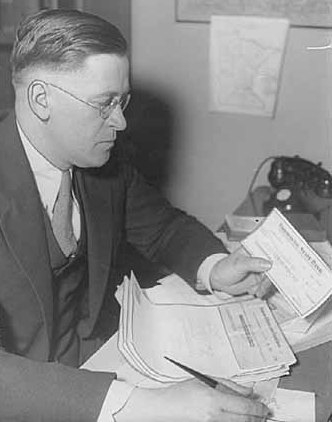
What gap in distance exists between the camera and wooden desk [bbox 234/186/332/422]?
2.60 ft

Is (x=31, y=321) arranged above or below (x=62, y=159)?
below

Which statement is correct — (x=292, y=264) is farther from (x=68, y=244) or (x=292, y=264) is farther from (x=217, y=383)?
(x=68, y=244)

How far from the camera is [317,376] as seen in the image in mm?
859

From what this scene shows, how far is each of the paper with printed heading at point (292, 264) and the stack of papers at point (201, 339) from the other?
0.19 ft

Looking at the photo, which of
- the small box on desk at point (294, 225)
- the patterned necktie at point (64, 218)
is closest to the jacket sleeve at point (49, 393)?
the patterned necktie at point (64, 218)

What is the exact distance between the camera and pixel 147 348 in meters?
0.87

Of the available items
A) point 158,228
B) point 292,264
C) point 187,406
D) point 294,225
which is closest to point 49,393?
point 187,406

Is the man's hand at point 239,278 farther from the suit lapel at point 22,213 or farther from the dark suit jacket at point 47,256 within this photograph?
the suit lapel at point 22,213

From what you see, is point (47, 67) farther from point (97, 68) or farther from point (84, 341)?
point (84, 341)

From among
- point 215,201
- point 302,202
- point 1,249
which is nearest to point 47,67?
point 1,249

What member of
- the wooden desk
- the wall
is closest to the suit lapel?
the wooden desk

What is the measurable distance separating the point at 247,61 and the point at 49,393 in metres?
1.22

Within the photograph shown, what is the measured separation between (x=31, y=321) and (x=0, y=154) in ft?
0.74

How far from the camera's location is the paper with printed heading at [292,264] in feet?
2.85
